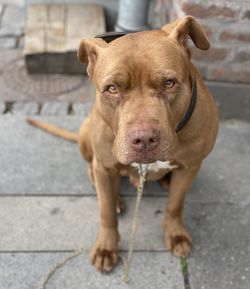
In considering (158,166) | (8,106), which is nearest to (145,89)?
(158,166)

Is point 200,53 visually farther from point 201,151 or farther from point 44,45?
point 44,45

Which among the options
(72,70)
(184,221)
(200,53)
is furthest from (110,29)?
(184,221)

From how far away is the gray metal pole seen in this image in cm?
428

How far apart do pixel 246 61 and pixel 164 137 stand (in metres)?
1.90

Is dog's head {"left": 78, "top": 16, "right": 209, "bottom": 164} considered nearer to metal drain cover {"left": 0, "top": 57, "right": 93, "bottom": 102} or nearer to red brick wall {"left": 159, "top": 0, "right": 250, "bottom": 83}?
red brick wall {"left": 159, "top": 0, "right": 250, "bottom": 83}

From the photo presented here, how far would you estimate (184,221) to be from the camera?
3.05 m

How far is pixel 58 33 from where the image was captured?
4.61m

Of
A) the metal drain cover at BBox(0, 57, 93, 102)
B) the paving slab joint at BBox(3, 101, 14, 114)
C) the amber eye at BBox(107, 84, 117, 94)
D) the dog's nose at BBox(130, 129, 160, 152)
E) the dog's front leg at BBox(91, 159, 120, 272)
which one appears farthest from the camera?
the metal drain cover at BBox(0, 57, 93, 102)

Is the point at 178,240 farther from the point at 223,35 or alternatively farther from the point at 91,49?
the point at 223,35

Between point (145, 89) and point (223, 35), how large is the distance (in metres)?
1.68

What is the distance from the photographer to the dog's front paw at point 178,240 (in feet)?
9.25

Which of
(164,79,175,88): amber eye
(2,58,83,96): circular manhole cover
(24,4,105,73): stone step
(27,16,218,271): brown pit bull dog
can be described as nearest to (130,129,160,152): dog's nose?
(27,16,218,271): brown pit bull dog

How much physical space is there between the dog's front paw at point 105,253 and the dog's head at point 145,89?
810 millimetres

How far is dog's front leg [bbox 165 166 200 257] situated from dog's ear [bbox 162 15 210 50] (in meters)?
0.78
